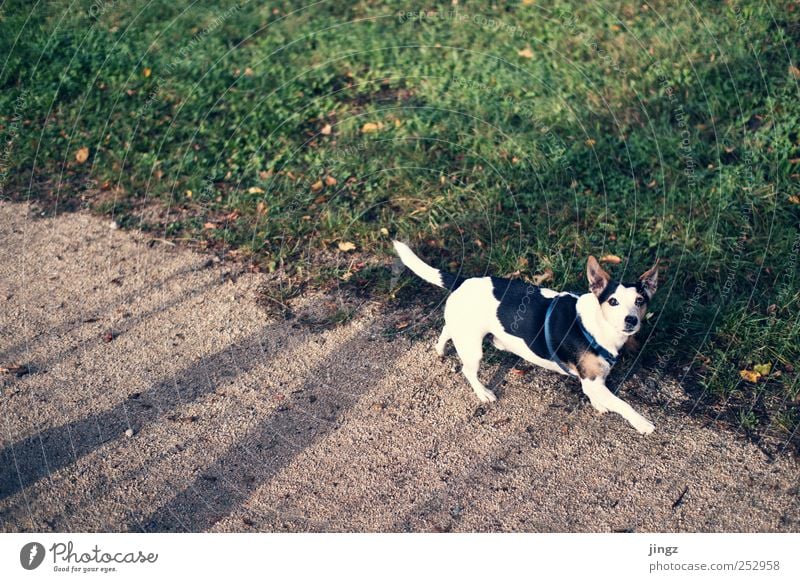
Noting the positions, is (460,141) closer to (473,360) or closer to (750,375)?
(473,360)

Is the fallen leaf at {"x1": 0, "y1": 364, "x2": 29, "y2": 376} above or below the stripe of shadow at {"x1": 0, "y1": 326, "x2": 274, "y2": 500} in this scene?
above

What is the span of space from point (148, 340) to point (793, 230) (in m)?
5.47

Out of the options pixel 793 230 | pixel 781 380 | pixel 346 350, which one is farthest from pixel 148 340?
pixel 793 230

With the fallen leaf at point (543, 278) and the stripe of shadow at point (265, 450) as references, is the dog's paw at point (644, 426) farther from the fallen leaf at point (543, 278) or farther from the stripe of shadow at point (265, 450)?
the stripe of shadow at point (265, 450)

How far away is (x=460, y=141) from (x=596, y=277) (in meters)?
3.47

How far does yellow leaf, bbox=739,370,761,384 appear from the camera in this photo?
5.79m

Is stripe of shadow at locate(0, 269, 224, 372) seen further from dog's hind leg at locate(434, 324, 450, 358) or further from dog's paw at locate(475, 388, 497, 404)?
dog's paw at locate(475, 388, 497, 404)

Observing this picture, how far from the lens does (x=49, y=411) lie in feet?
19.2

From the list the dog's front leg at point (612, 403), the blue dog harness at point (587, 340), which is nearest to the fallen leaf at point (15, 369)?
the blue dog harness at point (587, 340)

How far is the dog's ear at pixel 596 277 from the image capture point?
16.7 feet

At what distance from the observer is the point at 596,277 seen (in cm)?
516

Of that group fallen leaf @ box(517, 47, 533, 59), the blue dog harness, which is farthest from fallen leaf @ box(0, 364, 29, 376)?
fallen leaf @ box(517, 47, 533, 59)

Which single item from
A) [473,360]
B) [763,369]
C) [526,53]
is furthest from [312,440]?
[526,53]

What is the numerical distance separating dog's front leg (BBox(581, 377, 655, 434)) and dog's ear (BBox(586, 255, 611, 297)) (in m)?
0.63
